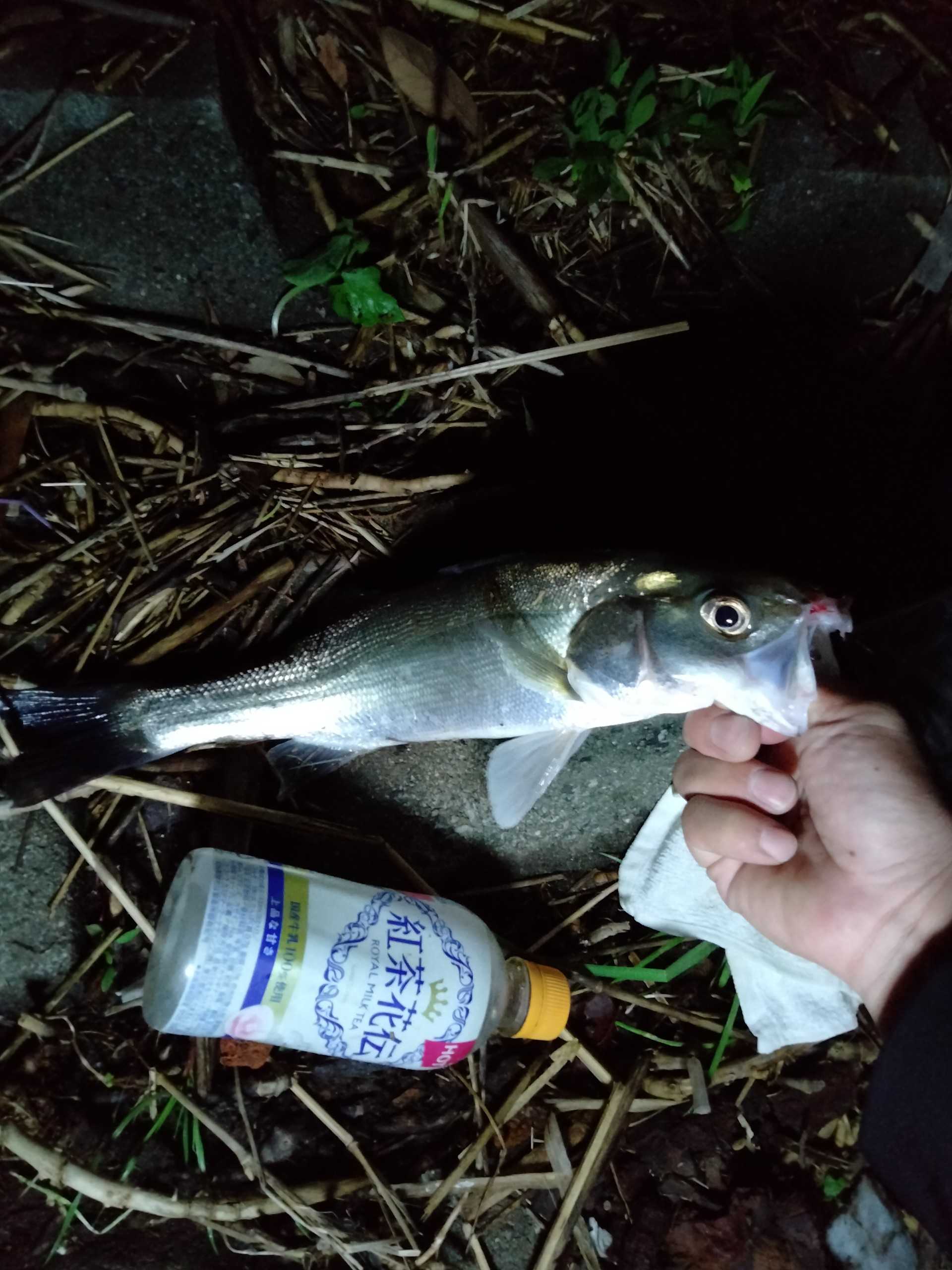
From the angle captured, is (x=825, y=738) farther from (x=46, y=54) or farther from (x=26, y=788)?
(x=46, y=54)

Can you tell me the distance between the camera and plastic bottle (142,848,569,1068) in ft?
7.18

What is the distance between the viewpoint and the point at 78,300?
2725 mm

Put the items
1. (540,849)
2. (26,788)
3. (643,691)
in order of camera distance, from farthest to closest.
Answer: (540,849), (26,788), (643,691)

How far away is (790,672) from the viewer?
2.12 meters

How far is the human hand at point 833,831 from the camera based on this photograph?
2.03 metres

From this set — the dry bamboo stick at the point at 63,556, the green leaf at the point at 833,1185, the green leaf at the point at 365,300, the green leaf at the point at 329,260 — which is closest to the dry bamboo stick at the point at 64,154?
the green leaf at the point at 329,260

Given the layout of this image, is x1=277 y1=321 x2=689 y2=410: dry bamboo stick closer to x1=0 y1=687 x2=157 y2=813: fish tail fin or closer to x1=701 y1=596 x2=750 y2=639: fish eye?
x1=701 y1=596 x2=750 y2=639: fish eye

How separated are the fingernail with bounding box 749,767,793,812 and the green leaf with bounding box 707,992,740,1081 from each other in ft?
4.27

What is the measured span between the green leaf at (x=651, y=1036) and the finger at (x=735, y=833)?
111 cm

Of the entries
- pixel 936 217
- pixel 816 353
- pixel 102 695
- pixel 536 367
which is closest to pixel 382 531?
pixel 536 367

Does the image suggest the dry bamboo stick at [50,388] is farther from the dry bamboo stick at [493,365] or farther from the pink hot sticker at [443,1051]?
the pink hot sticker at [443,1051]

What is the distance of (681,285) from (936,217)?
99cm

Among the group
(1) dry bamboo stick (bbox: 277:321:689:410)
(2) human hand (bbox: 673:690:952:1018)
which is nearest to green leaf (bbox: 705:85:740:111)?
(1) dry bamboo stick (bbox: 277:321:689:410)

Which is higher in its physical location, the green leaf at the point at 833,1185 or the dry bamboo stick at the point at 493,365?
the dry bamboo stick at the point at 493,365
